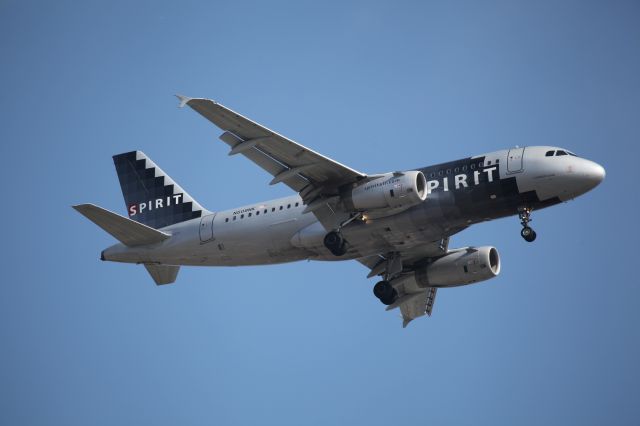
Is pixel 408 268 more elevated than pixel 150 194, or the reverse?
pixel 150 194

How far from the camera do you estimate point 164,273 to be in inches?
1762

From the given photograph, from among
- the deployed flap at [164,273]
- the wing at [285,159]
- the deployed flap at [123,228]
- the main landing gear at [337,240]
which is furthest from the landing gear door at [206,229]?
the main landing gear at [337,240]

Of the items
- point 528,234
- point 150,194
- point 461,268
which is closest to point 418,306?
point 461,268

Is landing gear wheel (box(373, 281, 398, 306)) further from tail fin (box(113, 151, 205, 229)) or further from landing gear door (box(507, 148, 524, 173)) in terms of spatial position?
tail fin (box(113, 151, 205, 229))

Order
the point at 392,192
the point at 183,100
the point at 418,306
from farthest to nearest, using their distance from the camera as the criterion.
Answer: the point at 418,306 → the point at 392,192 → the point at 183,100

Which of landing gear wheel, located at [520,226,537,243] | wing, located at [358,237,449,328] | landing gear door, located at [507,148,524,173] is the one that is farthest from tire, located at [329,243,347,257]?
landing gear door, located at [507,148,524,173]

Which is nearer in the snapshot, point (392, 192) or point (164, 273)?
point (392, 192)

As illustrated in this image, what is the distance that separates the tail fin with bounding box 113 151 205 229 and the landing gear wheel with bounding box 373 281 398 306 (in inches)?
361

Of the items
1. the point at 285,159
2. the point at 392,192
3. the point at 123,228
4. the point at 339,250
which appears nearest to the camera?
the point at 392,192

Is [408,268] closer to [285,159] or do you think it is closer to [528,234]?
[528,234]

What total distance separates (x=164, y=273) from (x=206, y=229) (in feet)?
14.4

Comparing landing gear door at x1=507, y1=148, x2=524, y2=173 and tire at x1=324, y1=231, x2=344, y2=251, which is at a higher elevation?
landing gear door at x1=507, y1=148, x2=524, y2=173

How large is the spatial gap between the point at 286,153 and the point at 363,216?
415 cm

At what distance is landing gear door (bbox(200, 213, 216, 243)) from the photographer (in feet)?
136
